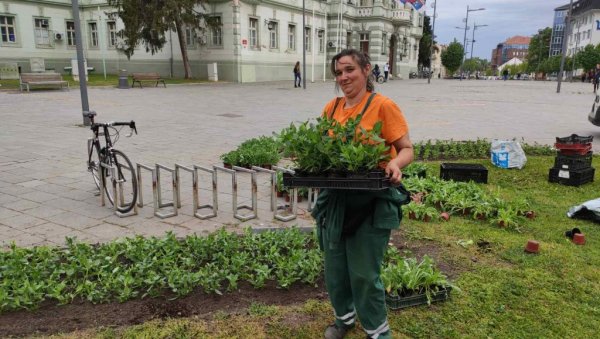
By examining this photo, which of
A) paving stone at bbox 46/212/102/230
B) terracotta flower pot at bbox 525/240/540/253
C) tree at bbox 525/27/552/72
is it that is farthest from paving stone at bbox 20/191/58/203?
tree at bbox 525/27/552/72

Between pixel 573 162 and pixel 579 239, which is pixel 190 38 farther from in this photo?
pixel 579 239

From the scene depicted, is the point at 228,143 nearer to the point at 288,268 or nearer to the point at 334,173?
the point at 288,268

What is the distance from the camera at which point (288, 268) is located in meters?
4.03

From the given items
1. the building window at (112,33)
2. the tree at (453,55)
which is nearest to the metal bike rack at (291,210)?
the building window at (112,33)

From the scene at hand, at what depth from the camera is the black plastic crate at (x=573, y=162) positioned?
721 cm

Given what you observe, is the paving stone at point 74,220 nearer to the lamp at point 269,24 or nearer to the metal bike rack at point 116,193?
the metal bike rack at point 116,193

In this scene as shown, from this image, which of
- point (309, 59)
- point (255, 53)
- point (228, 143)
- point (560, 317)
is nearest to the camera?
point (560, 317)

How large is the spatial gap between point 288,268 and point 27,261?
227 cm

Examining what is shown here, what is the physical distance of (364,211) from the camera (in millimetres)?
2768

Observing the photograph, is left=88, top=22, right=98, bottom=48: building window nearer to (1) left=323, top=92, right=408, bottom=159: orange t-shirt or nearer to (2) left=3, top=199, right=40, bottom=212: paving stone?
(2) left=3, top=199, right=40, bottom=212: paving stone

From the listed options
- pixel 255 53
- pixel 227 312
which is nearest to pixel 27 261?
pixel 227 312

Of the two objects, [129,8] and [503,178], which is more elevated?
[129,8]

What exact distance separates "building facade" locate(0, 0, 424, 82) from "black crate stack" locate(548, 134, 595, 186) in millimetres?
24599

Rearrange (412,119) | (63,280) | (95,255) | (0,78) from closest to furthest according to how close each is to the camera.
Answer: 1. (63,280)
2. (95,255)
3. (412,119)
4. (0,78)
